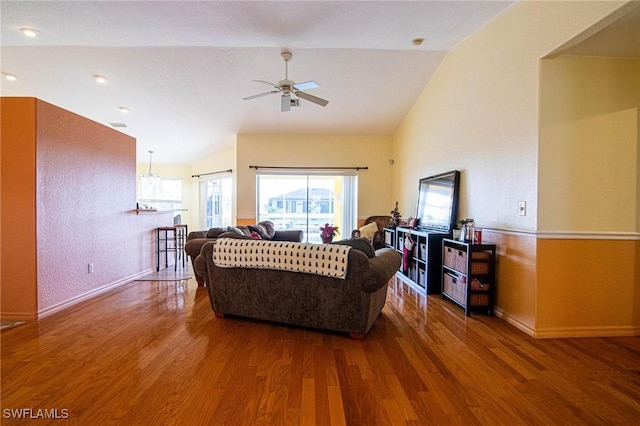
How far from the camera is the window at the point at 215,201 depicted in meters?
8.28

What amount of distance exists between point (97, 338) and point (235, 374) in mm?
1548

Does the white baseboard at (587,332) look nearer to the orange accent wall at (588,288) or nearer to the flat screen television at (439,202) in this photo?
the orange accent wall at (588,288)

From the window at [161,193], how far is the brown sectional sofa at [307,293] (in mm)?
6717

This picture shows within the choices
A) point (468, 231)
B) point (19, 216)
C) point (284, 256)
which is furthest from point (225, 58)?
point (468, 231)

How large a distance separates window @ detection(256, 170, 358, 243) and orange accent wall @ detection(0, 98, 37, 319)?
442 cm

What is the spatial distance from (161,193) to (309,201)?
486cm

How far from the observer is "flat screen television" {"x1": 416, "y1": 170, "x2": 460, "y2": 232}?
421cm

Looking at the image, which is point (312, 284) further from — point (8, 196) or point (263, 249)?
point (8, 196)

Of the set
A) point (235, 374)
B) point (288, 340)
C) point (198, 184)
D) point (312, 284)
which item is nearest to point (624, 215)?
point (312, 284)

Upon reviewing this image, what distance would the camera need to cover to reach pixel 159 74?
4551mm

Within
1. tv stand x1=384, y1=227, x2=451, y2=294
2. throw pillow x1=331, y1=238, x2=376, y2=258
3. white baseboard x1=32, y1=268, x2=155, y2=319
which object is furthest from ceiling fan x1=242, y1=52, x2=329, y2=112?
white baseboard x1=32, y1=268, x2=155, y2=319

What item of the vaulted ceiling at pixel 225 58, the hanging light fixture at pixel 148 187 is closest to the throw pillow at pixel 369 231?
the vaulted ceiling at pixel 225 58

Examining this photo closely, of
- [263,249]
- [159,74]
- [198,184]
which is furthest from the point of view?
[198,184]

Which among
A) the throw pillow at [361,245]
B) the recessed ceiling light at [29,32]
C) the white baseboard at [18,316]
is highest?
the recessed ceiling light at [29,32]
